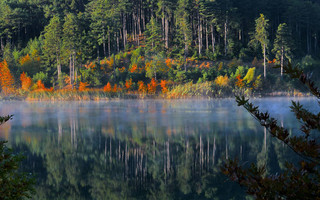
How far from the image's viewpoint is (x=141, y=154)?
14797 millimetres

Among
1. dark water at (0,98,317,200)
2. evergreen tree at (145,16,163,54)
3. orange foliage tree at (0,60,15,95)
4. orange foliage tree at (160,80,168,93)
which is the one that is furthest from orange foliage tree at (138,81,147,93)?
dark water at (0,98,317,200)

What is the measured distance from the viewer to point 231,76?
157 feet

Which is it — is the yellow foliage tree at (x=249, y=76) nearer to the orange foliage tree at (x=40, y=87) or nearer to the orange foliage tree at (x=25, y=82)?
the orange foliage tree at (x=40, y=87)

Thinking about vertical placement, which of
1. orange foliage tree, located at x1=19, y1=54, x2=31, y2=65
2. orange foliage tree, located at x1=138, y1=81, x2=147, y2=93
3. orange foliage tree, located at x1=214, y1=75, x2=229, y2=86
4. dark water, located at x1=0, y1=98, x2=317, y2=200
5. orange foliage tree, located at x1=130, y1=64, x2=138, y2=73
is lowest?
dark water, located at x1=0, y1=98, x2=317, y2=200

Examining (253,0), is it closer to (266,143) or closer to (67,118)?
(67,118)

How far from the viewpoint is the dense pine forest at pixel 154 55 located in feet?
161

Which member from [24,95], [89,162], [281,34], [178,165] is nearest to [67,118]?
[89,162]

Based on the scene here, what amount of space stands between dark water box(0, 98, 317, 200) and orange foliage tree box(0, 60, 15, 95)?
1171 inches

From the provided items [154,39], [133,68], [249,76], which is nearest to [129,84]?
[133,68]

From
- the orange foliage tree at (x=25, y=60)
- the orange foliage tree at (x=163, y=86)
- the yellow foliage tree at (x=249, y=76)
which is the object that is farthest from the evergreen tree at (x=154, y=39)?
the orange foliage tree at (x=25, y=60)

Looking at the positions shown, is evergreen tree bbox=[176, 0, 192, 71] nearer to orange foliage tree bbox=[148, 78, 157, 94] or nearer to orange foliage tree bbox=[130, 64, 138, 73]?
orange foliage tree bbox=[130, 64, 138, 73]

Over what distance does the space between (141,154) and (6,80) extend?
43.8m

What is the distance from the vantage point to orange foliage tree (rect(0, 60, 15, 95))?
5316 cm

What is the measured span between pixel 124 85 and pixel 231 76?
545 inches
